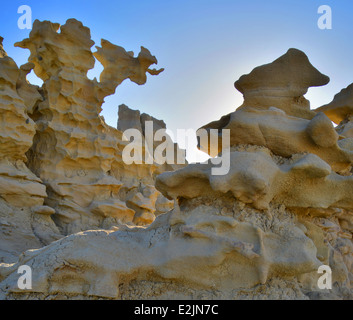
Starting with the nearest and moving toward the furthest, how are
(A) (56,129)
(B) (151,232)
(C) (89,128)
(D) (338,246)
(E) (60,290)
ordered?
1. (E) (60,290)
2. (B) (151,232)
3. (D) (338,246)
4. (A) (56,129)
5. (C) (89,128)

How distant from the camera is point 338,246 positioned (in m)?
3.04

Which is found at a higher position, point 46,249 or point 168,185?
point 168,185

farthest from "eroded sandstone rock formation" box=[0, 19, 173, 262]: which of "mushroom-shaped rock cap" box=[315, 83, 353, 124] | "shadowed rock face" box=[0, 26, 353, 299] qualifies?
"mushroom-shaped rock cap" box=[315, 83, 353, 124]

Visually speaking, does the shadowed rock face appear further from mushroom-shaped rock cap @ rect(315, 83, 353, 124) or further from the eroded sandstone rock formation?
the eroded sandstone rock formation

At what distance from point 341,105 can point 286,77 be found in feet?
5.04

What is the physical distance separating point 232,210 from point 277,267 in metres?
0.46

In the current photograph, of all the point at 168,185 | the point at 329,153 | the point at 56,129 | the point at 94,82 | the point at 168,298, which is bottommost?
the point at 168,298

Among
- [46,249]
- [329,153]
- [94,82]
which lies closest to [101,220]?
[94,82]

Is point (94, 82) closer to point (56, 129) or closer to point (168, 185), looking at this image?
point (56, 129)

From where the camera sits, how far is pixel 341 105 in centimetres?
427

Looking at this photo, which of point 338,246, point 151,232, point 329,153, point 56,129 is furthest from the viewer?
point 56,129

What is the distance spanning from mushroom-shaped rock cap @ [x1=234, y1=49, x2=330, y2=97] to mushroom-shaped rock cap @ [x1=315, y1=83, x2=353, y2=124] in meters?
1.40

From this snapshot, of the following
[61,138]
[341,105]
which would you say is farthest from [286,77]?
[61,138]

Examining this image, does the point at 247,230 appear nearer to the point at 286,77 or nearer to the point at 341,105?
the point at 286,77
